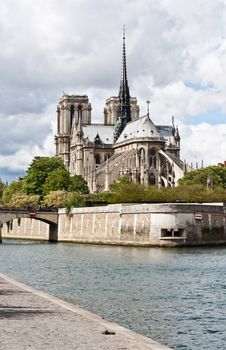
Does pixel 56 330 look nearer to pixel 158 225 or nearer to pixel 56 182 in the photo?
pixel 158 225

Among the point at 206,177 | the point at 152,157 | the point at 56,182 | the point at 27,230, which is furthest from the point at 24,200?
the point at 152,157

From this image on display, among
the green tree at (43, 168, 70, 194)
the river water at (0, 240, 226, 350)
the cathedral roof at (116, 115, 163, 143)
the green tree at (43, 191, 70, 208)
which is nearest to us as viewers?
the river water at (0, 240, 226, 350)

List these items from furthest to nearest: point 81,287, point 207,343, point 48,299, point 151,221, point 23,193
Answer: point 23,193, point 151,221, point 81,287, point 48,299, point 207,343

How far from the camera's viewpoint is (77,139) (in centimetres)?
17550

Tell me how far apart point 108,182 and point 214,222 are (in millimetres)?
76181

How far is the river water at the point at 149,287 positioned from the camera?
73.3 ft

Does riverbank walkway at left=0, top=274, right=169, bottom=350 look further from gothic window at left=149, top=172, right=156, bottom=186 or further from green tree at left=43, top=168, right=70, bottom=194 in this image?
gothic window at left=149, top=172, right=156, bottom=186

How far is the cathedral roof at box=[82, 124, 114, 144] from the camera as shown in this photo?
177000mm

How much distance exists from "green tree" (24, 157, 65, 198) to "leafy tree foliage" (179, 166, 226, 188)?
77.7 ft

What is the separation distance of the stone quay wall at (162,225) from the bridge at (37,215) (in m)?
14.2

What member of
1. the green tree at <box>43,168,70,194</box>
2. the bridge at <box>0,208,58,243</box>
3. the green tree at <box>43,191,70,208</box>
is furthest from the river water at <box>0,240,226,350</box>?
the green tree at <box>43,168,70,194</box>

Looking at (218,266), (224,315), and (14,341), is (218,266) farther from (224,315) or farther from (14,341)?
(14,341)

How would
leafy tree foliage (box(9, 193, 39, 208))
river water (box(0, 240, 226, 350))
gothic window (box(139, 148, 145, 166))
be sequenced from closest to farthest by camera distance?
river water (box(0, 240, 226, 350)) < leafy tree foliage (box(9, 193, 39, 208)) < gothic window (box(139, 148, 145, 166))

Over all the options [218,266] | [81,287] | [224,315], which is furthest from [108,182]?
[224,315]
